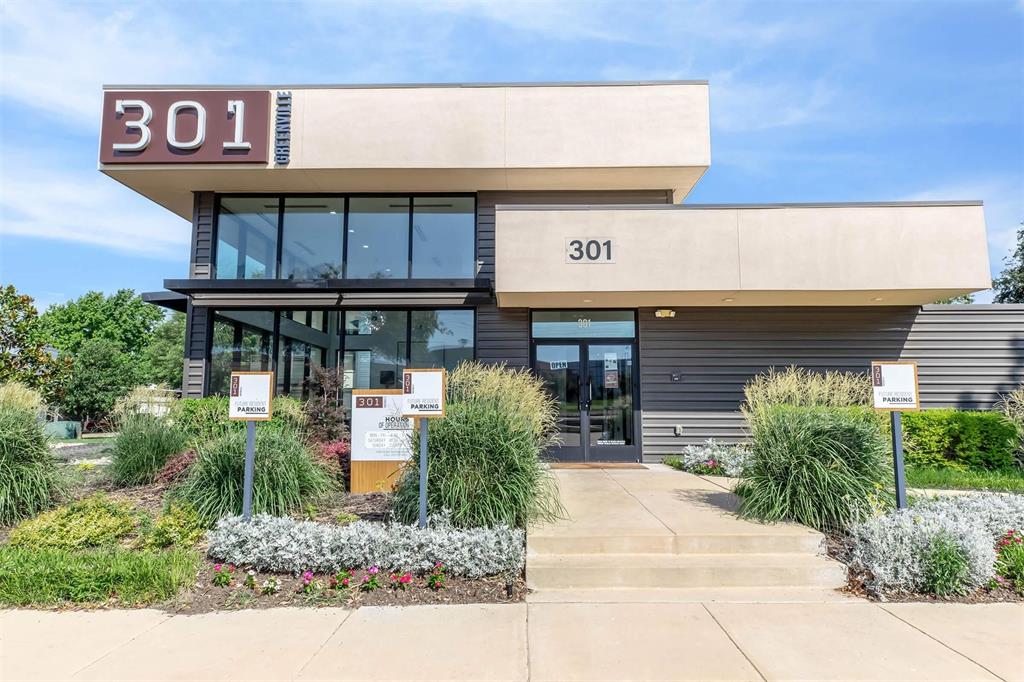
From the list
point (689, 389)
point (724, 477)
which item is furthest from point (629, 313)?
point (724, 477)

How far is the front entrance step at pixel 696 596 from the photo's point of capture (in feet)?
14.3

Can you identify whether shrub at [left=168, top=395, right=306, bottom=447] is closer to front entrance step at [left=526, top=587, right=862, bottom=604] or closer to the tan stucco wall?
the tan stucco wall

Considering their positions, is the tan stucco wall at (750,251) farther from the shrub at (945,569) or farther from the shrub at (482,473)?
the shrub at (945,569)

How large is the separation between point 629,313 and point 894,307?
4.98 meters

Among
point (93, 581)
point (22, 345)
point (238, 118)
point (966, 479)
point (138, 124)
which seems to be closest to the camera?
point (93, 581)

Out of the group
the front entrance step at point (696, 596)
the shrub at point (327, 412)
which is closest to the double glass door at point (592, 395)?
the shrub at point (327, 412)

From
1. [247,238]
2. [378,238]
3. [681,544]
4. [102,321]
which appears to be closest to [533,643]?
[681,544]

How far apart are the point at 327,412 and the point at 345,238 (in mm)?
4008

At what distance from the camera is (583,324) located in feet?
35.2

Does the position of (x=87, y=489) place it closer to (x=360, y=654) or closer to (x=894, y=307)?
(x=360, y=654)

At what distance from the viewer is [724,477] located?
861cm

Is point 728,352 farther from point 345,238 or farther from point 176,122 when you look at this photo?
point 176,122

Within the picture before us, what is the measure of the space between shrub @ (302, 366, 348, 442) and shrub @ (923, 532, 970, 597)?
7.18 metres

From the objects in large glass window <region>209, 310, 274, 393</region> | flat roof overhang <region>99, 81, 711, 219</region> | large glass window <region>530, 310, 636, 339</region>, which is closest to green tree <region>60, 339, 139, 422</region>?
large glass window <region>209, 310, 274, 393</region>
